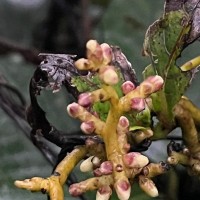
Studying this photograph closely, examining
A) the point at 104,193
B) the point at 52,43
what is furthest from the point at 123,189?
the point at 52,43

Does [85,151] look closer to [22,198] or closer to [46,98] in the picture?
[22,198]

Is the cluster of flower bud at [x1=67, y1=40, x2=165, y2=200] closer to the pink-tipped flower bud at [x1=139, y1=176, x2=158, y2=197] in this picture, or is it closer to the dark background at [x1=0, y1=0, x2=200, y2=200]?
the pink-tipped flower bud at [x1=139, y1=176, x2=158, y2=197]

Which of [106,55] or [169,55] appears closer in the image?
[106,55]

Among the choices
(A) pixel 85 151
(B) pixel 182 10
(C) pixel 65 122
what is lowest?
(C) pixel 65 122

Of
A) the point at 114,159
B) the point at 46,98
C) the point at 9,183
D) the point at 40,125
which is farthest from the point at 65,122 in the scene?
the point at 114,159

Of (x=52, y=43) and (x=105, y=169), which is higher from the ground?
(x=105, y=169)

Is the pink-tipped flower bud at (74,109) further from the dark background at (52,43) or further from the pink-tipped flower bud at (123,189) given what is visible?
the dark background at (52,43)

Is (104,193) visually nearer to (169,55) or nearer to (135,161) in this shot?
(135,161)
